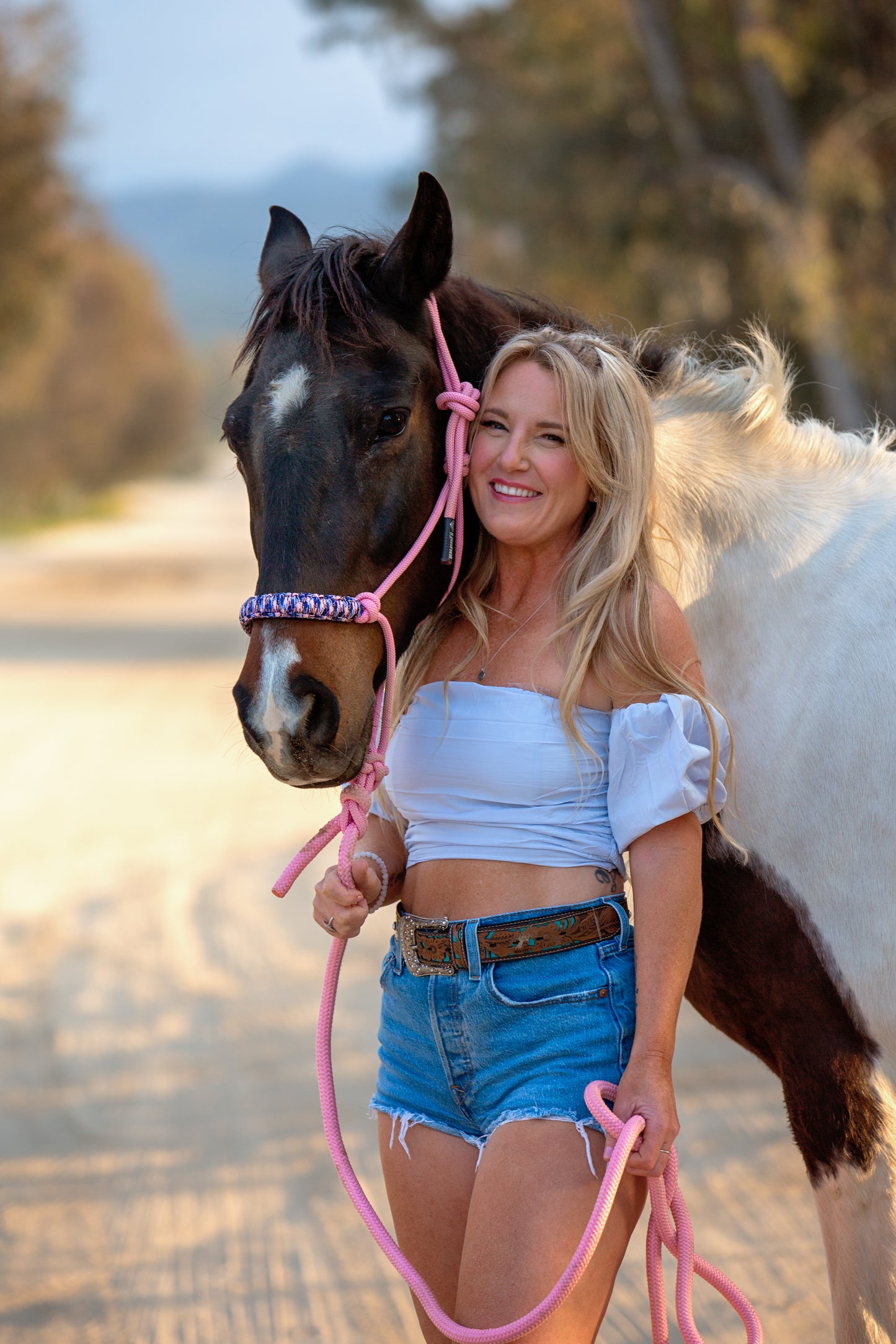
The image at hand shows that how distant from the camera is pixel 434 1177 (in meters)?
1.75

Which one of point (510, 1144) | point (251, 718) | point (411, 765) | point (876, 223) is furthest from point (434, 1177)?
point (876, 223)

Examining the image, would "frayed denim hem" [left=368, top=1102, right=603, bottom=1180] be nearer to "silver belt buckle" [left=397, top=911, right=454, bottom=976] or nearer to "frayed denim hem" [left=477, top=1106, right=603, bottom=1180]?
"frayed denim hem" [left=477, top=1106, right=603, bottom=1180]

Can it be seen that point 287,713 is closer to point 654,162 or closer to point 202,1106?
point 202,1106

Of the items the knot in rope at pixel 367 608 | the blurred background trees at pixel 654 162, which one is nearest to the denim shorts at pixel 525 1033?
the knot in rope at pixel 367 608

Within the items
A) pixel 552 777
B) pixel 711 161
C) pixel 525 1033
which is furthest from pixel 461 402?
pixel 711 161

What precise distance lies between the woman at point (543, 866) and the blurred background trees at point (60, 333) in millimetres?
18989

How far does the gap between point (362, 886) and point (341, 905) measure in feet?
0.24

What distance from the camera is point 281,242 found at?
86.4 inches

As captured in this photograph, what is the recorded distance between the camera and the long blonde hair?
1782 mm

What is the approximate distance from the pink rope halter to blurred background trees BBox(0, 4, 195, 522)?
18.9 m

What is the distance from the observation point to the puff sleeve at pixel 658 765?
5.62ft

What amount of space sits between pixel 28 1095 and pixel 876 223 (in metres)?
12.8

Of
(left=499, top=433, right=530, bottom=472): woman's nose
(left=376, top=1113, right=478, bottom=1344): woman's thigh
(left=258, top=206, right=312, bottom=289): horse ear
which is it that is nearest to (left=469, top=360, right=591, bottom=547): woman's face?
(left=499, top=433, right=530, bottom=472): woman's nose

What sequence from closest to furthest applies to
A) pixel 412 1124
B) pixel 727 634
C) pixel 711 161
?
pixel 412 1124
pixel 727 634
pixel 711 161
